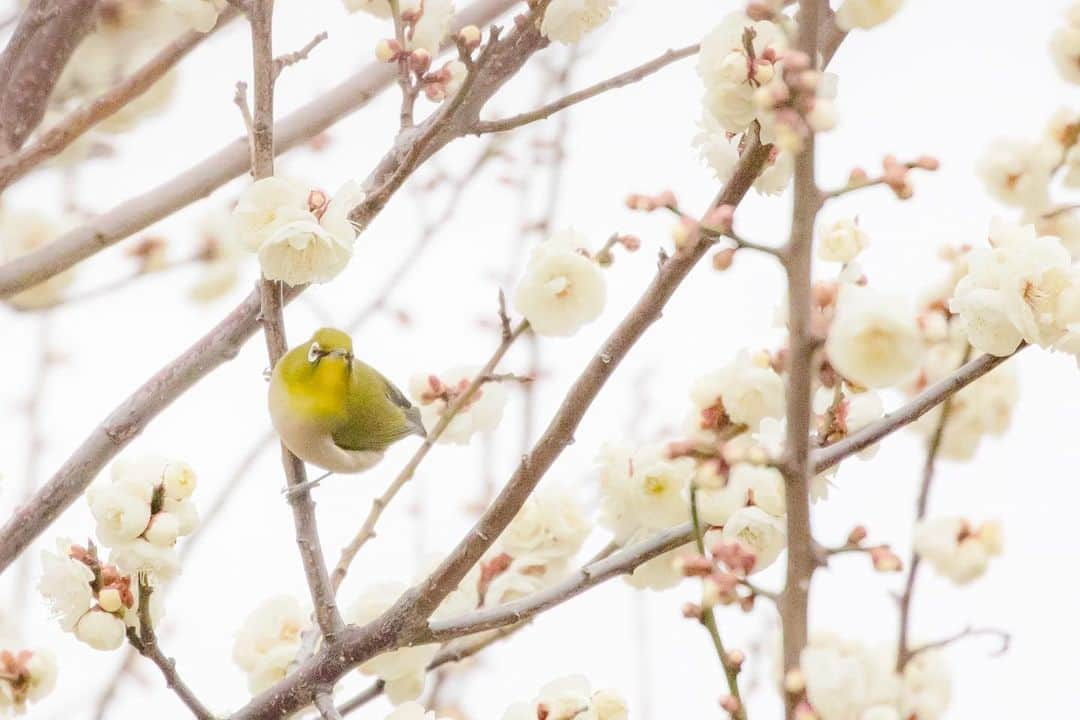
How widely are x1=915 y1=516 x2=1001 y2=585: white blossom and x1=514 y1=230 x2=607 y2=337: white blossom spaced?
42 cm

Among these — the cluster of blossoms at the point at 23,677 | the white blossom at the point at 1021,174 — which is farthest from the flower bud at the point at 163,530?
the white blossom at the point at 1021,174

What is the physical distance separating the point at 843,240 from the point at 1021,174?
32cm

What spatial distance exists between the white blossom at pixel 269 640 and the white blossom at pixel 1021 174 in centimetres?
80

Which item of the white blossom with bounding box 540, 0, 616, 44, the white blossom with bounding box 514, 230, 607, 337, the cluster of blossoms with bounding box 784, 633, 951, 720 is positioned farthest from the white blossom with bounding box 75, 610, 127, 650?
the white blossom with bounding box 540, 0, 616, 44

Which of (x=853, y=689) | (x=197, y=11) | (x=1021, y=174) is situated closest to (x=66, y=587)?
(x=197, y=11)

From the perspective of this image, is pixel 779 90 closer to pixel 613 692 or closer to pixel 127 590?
pixel 613 692

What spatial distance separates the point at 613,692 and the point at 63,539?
47 centimetres

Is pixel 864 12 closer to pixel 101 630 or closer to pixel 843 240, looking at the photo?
pixel 843 240

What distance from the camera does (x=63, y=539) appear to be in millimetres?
956

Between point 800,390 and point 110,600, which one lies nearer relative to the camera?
point 800,390

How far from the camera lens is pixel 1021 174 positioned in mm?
1076

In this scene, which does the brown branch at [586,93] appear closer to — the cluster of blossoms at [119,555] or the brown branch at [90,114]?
the brown branch at [90,114]

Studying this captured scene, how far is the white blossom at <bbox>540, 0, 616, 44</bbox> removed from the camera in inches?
42.8

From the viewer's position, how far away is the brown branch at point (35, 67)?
44.6 inches
